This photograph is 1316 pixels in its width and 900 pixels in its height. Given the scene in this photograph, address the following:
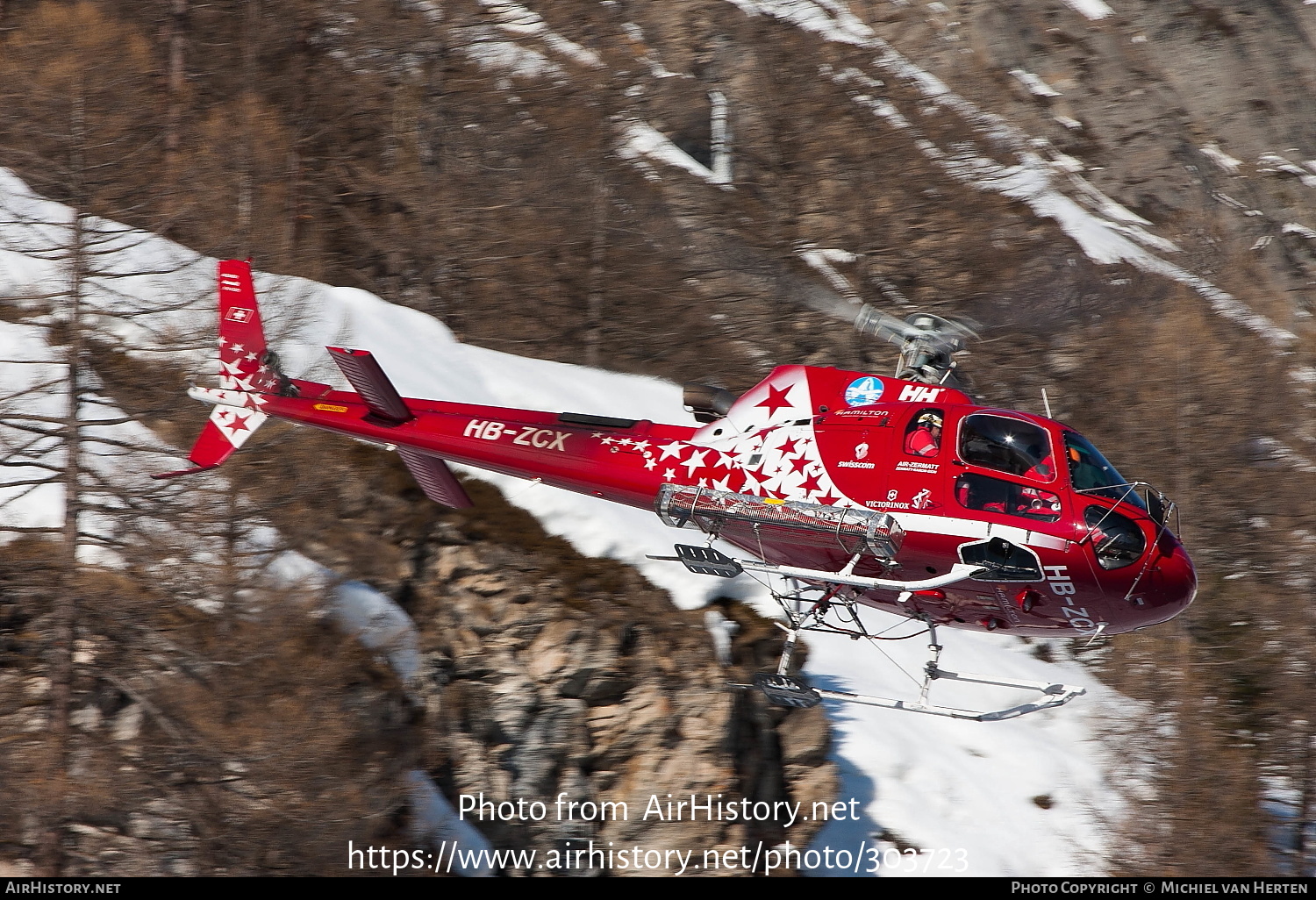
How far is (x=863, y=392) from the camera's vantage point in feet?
38.3

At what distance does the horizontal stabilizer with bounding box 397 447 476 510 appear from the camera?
44.5 ft

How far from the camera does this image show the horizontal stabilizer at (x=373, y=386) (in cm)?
1261

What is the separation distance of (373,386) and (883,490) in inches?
230

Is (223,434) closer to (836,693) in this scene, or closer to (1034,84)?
(836,693)

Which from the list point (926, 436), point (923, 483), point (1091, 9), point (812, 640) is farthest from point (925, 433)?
point (1091, 9)

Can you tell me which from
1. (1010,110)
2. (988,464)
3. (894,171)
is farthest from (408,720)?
(1010,110)

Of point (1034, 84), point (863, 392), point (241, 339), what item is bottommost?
point (1034, 84)

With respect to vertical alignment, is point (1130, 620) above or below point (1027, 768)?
above

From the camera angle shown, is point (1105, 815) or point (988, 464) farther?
point (1105, 815)

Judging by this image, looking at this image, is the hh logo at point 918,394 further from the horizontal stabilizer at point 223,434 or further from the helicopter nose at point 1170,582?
the horizontal stabilizer at point 223,434

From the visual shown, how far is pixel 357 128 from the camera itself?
2836 cm
